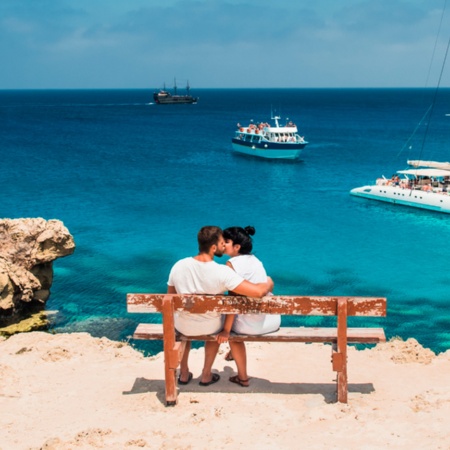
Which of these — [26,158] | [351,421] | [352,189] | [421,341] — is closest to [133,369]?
[351,421]

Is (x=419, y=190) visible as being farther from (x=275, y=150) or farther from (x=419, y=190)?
(x=275, y=150)

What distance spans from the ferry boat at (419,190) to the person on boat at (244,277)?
27576 mm

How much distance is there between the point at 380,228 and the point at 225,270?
24.0 m

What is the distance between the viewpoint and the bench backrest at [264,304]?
6.01 metres

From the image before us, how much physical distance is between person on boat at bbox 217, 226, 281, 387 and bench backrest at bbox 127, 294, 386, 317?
1.10 feet

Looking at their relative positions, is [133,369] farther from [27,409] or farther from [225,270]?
[225,270]

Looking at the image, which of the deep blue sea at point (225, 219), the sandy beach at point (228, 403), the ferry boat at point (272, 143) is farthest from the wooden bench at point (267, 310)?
the ferry boat at point (272, 143)

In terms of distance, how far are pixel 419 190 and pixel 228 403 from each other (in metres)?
30.2

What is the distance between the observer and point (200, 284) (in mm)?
6344

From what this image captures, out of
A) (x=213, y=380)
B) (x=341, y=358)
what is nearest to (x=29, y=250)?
(x=213, y=380)

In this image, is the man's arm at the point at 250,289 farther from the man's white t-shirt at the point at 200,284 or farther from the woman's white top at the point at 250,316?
the woman's white top at the point at 250,316

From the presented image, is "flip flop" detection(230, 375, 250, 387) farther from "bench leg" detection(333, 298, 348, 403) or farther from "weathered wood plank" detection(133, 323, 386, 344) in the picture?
"bench leg" detection(333, 298, 348, 403)

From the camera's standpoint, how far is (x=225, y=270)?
6.25 m

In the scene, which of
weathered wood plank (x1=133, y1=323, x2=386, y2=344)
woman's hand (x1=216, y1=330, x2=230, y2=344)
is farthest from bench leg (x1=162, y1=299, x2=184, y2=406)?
woman's hand (x1=216, y1=330, x2=230, y2=344)
